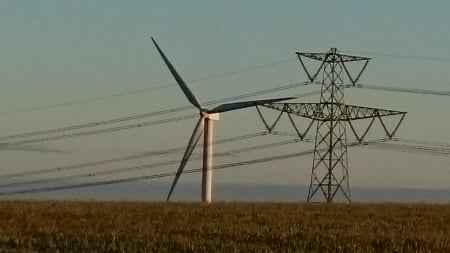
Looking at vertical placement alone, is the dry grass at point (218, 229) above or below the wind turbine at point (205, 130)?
below

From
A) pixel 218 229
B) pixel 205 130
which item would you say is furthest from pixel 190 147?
pixel 218 229

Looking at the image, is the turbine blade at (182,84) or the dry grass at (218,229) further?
the turbine blade at (182,84)

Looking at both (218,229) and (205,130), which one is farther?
(205,130)

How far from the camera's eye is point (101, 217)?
4200cm

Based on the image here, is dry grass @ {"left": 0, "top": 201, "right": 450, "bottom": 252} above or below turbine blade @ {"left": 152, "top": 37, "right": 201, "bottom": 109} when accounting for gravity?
below

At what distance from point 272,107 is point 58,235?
29.8 m

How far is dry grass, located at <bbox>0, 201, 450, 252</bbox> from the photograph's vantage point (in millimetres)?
29188

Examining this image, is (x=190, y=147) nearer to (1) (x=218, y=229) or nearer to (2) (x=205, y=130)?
(2) (x=205, y=130)

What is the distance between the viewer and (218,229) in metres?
35.3

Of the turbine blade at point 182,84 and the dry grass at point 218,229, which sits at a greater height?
the turbine blade at point 182,84

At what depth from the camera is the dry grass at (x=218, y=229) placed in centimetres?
2919

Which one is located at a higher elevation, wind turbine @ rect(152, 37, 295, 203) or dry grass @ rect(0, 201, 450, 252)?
wind turbine @ rect(152, 37, 295, 203)

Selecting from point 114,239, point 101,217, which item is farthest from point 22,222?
point 114,239

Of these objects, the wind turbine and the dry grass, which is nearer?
the dry grass
